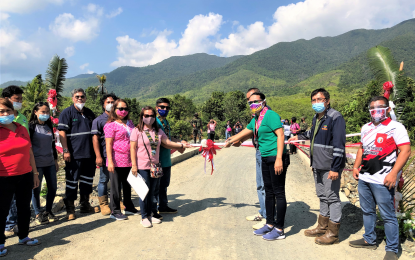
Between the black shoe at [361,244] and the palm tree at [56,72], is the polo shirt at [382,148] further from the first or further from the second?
the palm tree at [56,72]

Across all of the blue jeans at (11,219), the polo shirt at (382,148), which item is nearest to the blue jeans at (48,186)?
the blue jeans at (11,219)

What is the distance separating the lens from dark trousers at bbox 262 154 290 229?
3.84 m

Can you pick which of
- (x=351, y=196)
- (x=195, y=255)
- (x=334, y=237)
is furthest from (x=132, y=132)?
(x=351, y=196)

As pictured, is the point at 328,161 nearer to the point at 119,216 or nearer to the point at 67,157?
the point at 119,216

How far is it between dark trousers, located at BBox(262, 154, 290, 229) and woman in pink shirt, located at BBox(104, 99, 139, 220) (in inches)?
93.2

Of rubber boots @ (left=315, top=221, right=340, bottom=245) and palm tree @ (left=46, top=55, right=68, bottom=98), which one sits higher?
palm tree @ (left=46, top=55, right=68, bottom=98)

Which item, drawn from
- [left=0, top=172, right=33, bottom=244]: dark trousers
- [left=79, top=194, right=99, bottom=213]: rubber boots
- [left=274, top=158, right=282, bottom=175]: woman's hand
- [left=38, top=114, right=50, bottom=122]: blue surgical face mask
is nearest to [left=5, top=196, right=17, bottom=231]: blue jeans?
[left=0, top=172, right=33, bottom=244]: dark trousers

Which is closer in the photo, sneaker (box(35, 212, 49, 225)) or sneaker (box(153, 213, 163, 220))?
sneaker (box(35, 212, 49, 225))

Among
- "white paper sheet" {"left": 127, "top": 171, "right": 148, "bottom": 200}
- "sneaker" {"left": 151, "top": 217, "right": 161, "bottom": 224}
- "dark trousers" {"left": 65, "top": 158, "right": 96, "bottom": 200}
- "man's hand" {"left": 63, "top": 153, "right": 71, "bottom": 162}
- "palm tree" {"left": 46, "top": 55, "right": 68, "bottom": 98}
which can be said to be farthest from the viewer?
"palm tree" {"left": 46, "top": 55, "right": 68, "bottom": 98}

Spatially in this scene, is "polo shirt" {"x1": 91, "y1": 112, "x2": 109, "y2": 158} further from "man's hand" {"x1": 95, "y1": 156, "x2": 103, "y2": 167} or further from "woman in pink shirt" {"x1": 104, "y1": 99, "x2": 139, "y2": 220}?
"woman in pink shirt" {"x1": 104, "y1": 99, "x2": 139, "y2": 220}

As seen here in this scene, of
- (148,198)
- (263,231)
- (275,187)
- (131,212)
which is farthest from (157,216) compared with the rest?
(275,187)

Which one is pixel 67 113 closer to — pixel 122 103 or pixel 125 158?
pixel 122 103

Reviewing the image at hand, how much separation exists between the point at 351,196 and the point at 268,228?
435 cm

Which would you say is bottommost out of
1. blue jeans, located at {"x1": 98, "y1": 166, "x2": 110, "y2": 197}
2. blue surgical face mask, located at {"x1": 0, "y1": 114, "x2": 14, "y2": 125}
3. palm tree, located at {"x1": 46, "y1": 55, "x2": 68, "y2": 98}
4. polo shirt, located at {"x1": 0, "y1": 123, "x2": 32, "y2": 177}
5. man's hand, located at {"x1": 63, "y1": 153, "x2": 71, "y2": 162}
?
blue jeans, located at {"x1": 98, "y1": 166, "x2": 110, "y2": 197}
